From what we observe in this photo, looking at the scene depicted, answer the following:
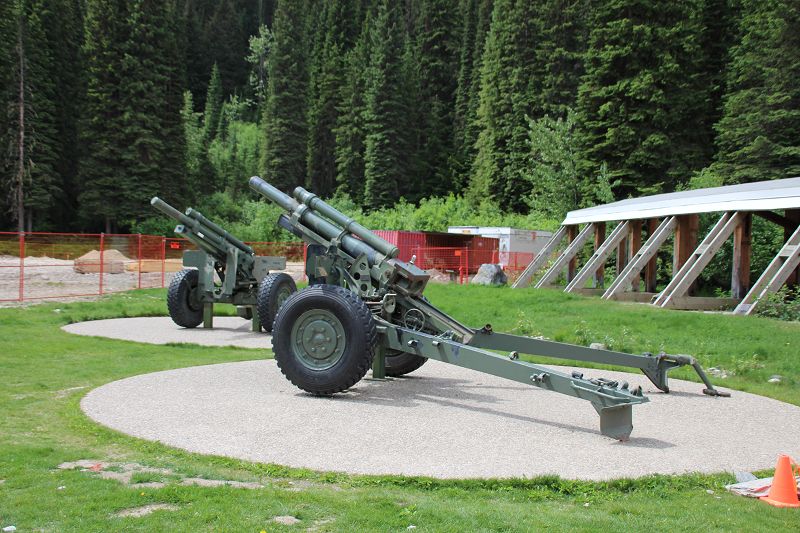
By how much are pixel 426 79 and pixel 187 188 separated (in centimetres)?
2927

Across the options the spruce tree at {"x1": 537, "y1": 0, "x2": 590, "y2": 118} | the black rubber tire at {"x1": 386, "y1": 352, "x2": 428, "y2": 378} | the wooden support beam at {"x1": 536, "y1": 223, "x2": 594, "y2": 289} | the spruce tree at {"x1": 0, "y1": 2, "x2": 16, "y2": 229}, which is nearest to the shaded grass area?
the black rubber tire at {"x1": 386, "y1": 352, "x2": 428, "y2": 378}

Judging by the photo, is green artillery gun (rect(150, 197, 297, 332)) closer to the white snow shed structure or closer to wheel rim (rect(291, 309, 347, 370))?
wheel rim (rect(291, 309, 347, 370))

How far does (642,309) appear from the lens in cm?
1559

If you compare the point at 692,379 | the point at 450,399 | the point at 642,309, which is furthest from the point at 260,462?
the point at 642,309

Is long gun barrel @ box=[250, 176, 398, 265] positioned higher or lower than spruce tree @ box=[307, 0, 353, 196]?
lower

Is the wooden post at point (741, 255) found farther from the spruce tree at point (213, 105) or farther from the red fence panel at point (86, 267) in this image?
the spruce tree at point (213, 105)

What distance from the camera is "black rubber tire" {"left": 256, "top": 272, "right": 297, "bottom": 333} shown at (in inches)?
586

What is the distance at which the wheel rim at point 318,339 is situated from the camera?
844 cm

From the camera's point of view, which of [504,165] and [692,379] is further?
[504,165]

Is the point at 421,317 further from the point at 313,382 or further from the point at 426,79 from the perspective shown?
the point at 426,79

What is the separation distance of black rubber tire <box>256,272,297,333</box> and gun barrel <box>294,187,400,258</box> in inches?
191

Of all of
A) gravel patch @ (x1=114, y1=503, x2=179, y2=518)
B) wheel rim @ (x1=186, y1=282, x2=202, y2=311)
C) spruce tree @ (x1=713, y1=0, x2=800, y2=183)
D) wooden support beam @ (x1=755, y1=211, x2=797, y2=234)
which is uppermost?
spruce tree @ (x1=713, y1=0, x2=800, y2=183)

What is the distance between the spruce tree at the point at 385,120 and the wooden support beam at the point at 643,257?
139ft

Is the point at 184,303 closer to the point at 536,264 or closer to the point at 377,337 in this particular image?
the point at 377,337
